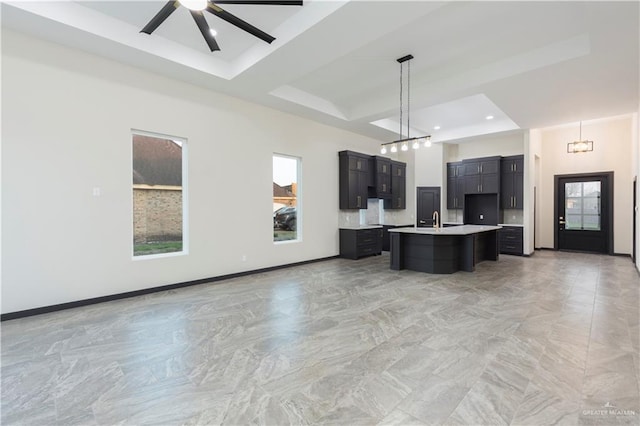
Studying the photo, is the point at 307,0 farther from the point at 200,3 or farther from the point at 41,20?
the point at 41,20

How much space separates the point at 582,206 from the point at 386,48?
25.8 feet

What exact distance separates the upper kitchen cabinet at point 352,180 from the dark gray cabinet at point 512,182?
404 cm

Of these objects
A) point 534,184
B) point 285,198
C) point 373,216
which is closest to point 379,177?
point 373,216

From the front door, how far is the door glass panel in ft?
11.5

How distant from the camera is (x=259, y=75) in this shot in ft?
15.8

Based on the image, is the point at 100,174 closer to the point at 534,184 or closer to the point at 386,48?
the point at 386,48

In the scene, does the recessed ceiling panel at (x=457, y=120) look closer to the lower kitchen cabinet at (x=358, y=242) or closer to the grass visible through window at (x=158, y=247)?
the lower kitchen cabinet at (x=358, y=242)

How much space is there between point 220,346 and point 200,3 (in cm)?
304

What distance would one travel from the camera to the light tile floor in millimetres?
1989

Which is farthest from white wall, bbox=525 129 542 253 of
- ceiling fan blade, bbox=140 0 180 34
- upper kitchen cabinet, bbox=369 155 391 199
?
ceiling fan blade, bbox=140 0 180 34

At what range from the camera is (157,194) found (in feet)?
16.3

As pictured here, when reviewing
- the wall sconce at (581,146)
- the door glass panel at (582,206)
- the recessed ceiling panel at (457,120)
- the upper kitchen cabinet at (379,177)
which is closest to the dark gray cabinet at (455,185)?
the recessed ceiling panel at (457,120)

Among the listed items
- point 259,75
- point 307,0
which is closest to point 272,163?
point 259,75

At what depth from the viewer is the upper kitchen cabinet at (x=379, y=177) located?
8.58 metres
